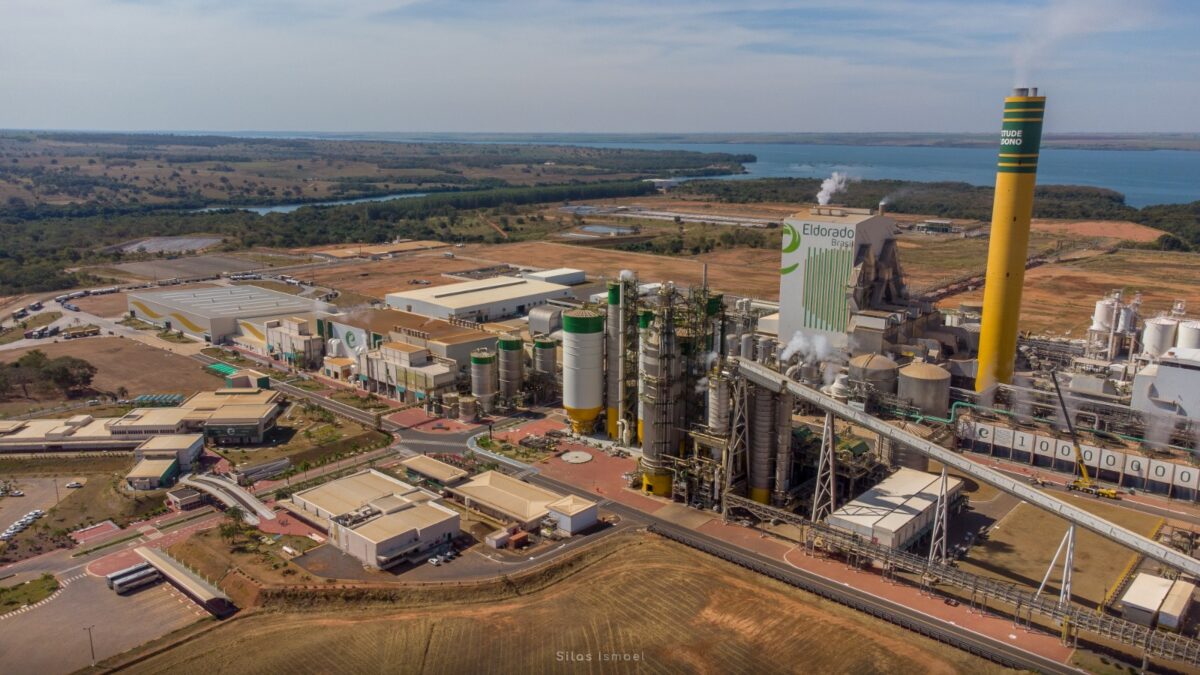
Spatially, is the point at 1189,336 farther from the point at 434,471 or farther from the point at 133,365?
the point at 133,365

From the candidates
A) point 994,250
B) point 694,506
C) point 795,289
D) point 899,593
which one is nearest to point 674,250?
point 795,289

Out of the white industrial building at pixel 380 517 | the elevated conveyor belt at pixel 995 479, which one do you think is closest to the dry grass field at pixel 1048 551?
the elevated conveyor belt at pixel 995 479

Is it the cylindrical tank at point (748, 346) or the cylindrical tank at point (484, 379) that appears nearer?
the cylindrical tank at point (748, 346)

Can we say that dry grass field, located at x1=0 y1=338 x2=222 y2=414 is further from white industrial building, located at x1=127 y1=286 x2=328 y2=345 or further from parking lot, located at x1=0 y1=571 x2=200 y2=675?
parking lot, located at x1=0 y1=571 x2=200 y2=675

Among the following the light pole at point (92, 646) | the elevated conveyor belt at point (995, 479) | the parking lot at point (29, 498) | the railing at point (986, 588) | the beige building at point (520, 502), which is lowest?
the parking lot at point (29, 498)

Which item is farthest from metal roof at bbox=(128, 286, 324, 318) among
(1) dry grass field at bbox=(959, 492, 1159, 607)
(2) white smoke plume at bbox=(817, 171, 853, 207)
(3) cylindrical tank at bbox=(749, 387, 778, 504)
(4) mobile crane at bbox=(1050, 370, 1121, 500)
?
(4) mobile crane at bbox=(1050, 370, 1121, 500)

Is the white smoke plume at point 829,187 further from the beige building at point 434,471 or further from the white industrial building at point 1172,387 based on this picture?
the beige building at point 434,471
